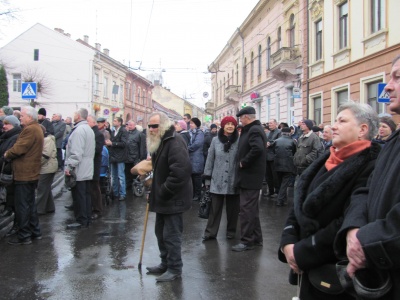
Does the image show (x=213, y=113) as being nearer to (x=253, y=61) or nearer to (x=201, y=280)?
(x=253, y=61)

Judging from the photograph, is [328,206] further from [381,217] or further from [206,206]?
[206,206]

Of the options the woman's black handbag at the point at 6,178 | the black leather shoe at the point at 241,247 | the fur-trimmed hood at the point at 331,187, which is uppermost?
the fur-trimmed hood at the point at 331,187

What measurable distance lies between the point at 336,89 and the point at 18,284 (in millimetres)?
16555

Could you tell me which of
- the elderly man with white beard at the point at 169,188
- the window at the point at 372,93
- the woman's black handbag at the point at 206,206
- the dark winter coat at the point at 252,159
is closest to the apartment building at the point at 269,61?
the window at the point at 372,93

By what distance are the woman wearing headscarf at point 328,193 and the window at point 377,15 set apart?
14043mm

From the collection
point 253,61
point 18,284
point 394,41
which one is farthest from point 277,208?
point 253,61

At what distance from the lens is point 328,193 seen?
7.36 ft

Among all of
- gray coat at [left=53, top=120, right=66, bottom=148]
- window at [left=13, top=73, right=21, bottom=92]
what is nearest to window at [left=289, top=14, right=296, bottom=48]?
gray coat at [left=53, top=120, right=66, bottom=148]

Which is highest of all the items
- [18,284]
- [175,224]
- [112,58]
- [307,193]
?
[112,58]

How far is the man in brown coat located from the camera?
19.2ft

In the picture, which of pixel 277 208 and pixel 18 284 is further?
pixel 277 208

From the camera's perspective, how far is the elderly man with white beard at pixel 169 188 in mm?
4523

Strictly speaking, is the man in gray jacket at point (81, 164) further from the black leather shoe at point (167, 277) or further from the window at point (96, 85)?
the window at point (96, 85)

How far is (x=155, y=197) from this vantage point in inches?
185
